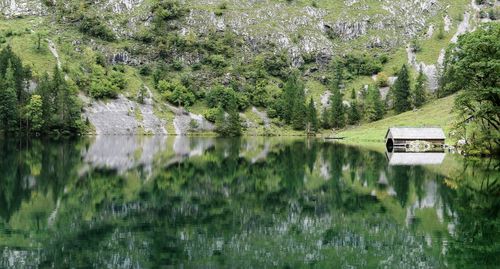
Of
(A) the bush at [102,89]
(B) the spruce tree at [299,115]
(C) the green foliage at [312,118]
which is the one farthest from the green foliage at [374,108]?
(A) the bush at [102,89]

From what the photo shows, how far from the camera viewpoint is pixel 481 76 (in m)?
74.1

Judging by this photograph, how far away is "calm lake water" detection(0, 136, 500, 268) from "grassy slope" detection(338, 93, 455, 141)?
87.0m

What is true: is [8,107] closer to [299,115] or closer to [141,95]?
[141,95]

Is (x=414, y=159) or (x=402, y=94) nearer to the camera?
(x=414, y=159)

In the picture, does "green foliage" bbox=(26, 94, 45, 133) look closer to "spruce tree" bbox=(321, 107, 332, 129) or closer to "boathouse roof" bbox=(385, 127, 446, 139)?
"boathouse roof" bbox=(385, 127, 446, 139)

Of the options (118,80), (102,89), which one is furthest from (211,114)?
(102,89)

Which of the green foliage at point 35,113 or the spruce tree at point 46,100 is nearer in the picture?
the green foliage at point 35,113

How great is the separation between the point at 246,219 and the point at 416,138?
93.4 m

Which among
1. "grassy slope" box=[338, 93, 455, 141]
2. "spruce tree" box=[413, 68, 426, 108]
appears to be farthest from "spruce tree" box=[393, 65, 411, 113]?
"grassy slope" box=[338, 93, 455, 141]

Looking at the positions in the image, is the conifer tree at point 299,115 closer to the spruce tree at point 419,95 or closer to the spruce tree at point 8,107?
the spruce tree at point 419,95

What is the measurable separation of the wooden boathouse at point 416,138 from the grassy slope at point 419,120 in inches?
551

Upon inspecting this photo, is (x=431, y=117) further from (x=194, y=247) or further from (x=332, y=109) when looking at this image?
(x=194, y=247)

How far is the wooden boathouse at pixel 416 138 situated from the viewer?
114 meters

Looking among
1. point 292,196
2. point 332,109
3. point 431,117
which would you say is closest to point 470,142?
point 292,196
